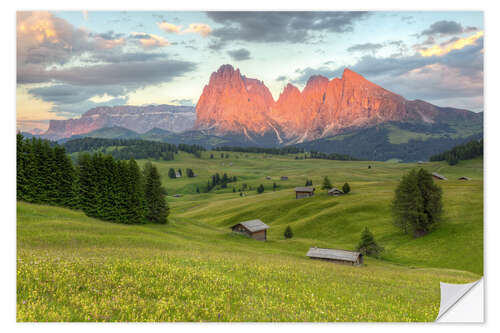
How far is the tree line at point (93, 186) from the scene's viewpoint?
3481 cm

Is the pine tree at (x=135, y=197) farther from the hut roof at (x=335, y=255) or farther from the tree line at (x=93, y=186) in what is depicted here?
the hut roof at (x=335, y=255)

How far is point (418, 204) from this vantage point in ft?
156

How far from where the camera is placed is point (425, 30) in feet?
69.5

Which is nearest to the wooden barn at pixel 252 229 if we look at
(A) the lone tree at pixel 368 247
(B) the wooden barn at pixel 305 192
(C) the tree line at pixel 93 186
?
(C) the tree line at pixel 93 186

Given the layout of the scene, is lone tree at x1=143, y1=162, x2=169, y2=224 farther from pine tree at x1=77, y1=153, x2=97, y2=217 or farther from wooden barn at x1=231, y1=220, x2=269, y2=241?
wooden barn at x1=231, y1=220, x2=269, y2=241

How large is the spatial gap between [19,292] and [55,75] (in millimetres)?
18153

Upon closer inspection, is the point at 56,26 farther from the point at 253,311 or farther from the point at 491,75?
the point at 491,75

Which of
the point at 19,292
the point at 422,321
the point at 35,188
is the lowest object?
the point at 422,321

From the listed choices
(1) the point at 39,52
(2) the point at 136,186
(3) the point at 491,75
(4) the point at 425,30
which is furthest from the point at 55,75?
(3) the point at 491,75

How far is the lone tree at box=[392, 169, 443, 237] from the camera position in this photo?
4706 cm

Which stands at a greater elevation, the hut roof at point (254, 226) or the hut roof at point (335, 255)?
the hut roof at point (335, 255)

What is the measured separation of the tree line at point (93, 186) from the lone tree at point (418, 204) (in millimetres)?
42989

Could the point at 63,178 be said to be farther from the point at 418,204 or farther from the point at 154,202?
the point at 418,204
